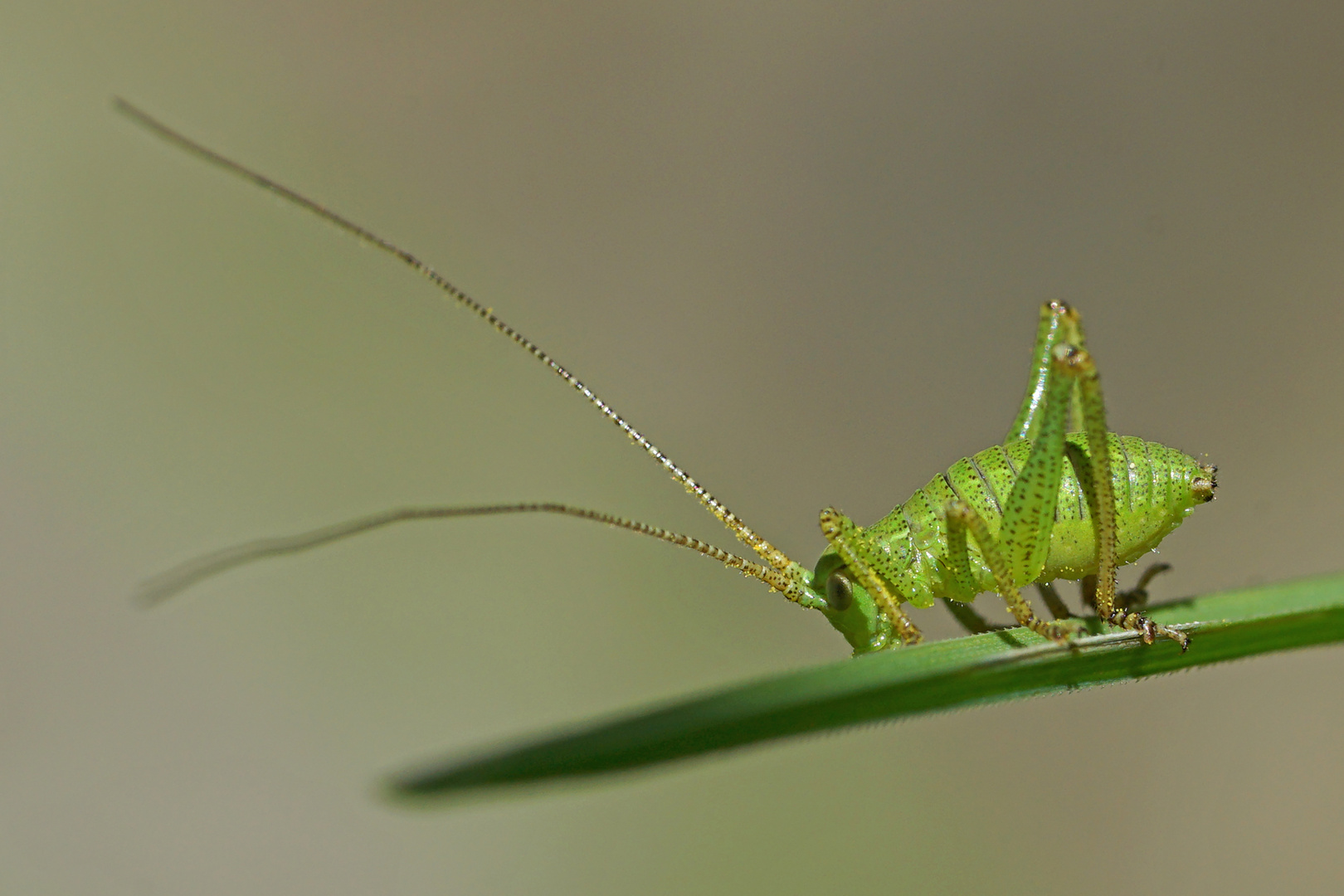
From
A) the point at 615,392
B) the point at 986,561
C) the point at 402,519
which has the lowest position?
the point at 986,561

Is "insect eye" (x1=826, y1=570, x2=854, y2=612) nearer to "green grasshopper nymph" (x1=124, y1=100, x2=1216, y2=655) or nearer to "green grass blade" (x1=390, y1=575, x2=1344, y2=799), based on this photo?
"green grasshopper nymph" (x1=124, y1=100, x2=1216, y2=655)

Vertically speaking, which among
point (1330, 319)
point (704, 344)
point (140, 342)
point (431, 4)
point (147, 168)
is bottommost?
point (1330, 319)

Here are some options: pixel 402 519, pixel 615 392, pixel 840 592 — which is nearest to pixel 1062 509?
pixel 840 592

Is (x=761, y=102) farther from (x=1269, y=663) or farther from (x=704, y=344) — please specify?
(x=1269, y=663)

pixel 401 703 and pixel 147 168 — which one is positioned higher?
pixel 147 168

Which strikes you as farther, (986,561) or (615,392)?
(615,392)

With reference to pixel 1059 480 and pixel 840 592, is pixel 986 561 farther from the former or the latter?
pixel 840 592

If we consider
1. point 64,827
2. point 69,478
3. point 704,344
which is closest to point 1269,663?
point 704,344
